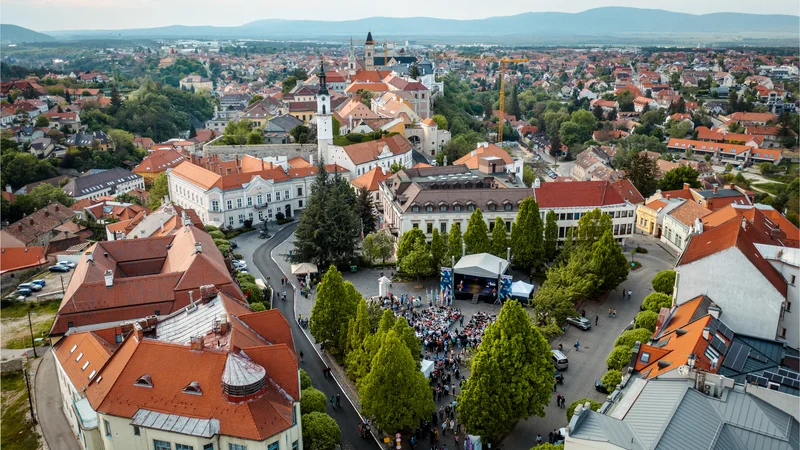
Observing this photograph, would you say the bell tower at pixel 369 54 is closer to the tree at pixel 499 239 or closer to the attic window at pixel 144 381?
the tree at pixel 499 239

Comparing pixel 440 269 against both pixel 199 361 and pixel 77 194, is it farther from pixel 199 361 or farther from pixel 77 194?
pixel 77 194

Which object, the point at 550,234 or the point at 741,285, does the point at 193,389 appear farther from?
the point at 550,234

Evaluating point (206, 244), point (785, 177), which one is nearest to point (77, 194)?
point (206, 244)

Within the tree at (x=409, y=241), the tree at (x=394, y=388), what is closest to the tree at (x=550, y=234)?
the tree at (x=409, y=241)

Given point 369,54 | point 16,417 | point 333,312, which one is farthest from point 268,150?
point 369,54

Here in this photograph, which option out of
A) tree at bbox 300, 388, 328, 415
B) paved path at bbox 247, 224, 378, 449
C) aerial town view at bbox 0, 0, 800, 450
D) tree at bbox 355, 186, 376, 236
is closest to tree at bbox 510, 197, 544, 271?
aerial town view at bbox 0, 0, 800, 450

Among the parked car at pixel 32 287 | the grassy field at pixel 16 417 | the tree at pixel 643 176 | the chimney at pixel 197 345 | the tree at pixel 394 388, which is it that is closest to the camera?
the chimney at pixel 197 345
